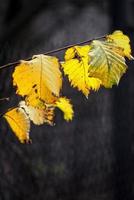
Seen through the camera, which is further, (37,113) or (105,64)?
(37,113)

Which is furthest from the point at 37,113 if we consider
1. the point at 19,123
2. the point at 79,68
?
the point at 79,68

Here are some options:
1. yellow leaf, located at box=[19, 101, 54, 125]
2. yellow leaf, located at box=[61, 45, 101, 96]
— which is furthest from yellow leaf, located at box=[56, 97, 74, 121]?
yellow leaf, located at box=[61, 45, 101, 96]

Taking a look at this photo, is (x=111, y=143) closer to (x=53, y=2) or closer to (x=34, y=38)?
(x=34, y=38)

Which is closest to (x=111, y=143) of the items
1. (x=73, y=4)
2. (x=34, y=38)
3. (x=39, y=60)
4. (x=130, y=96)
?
(x=130, y=96)

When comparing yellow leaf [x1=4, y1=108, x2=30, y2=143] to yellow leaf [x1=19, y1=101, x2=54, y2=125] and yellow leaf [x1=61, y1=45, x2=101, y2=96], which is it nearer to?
yellow leaf [x1=19, y1=101, x2=54, y2=125]

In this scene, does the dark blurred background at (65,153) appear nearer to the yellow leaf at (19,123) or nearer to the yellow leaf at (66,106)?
the yellow leaf at (66,106)

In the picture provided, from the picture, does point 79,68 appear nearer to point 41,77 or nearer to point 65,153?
point 41,77
